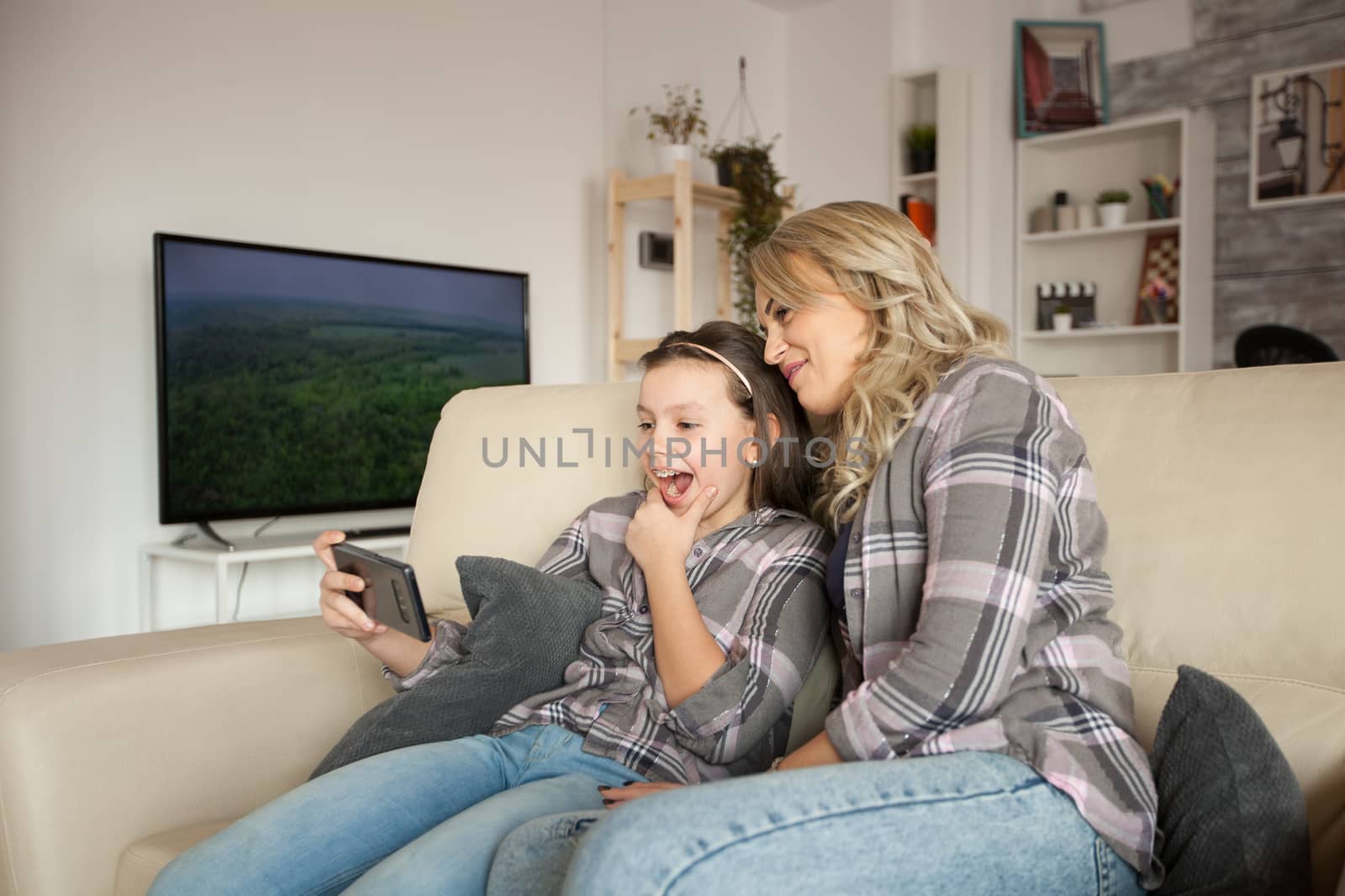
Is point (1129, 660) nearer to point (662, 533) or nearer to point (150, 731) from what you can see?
point (662, 533)

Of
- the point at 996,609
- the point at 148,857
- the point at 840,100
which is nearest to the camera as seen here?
the point at 996,609

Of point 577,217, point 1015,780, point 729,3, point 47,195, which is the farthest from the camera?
point 729,3

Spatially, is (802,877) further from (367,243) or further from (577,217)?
(577,217)

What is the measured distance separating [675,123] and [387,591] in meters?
3.41

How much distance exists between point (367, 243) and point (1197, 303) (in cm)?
318

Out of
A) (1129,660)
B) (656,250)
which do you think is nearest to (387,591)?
(1129,660)

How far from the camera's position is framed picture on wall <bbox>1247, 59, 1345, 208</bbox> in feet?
13.4

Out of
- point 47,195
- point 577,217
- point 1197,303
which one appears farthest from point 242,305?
point 1197,303

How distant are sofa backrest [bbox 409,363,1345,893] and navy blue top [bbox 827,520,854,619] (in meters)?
0.30

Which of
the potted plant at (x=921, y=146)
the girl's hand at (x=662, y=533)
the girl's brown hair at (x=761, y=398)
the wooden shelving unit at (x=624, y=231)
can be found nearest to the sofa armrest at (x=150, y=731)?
the girl's hand at (x=662, y=533)

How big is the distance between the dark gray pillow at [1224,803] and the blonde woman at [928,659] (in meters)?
0.03

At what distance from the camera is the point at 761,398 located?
146 centimetres

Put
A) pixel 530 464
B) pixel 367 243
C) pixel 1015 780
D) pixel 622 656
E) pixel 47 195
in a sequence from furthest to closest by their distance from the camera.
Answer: pixel 367 243 < pixel 47 195 < pixel 530 464 < pixel 622 656 < pixel 1015 780

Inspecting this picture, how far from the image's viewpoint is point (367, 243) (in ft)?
12.0
